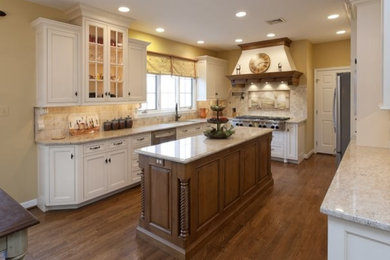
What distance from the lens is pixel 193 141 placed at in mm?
3148

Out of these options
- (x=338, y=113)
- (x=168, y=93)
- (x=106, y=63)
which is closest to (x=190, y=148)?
(x=106, y=63)

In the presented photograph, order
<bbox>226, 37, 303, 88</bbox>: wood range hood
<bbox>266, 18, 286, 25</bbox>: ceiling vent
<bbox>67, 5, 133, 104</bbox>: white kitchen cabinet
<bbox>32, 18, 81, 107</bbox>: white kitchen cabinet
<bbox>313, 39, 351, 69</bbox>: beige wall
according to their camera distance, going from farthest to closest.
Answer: <bbox>313, 39, 351, 69</bbox>: beige wall, <bbox>226, 37, 303, 88</bbox>: wood range hood, <bbox>266, 18, 286, 25</bbox>: ceiling vent, <bbox>67, 5, 133, 104</bbox>: white kitchen cabinet, <bbox>32, 18, 81, 107</bbox>: white kitchen cabinet

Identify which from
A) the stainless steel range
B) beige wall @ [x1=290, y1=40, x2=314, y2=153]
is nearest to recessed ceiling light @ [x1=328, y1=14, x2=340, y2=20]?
beige wall @ [x1=290, y1=40, x2=314, y2=153]

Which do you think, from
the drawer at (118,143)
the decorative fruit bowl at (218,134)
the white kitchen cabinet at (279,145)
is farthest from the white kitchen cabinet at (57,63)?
the white kitchen cabinet at (279,145)

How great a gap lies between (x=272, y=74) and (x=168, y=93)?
7.77 ft

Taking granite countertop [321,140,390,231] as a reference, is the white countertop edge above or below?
below

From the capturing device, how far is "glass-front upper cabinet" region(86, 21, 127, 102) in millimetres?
3838

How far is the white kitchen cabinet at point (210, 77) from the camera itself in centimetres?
632

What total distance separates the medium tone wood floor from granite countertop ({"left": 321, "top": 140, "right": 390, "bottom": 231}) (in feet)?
3.11

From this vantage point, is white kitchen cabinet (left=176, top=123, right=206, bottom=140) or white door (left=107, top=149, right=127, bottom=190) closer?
white door (left=107, top=149, right=127, bottom=190)

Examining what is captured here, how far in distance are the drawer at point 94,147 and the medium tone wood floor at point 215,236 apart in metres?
0.74

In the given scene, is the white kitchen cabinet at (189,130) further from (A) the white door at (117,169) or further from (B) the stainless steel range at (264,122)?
(A) the white door at (117,169)

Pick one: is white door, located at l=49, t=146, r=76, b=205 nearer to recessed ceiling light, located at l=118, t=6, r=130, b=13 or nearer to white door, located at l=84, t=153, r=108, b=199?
white door, located at l=84, t=153, r=108, b=199

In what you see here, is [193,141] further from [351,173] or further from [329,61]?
[329,61]
